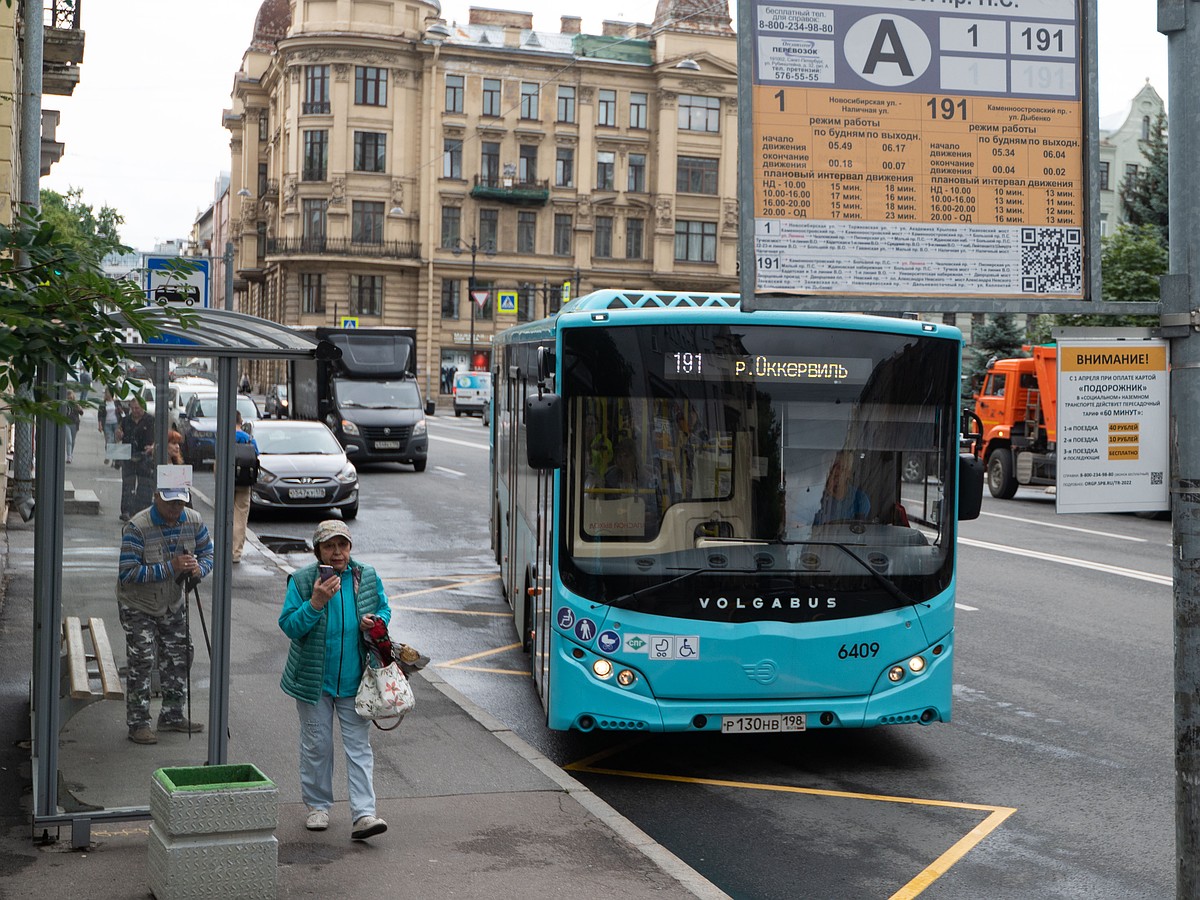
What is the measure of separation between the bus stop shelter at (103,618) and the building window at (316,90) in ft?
235

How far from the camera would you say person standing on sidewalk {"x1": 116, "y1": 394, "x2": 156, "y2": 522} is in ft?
23.3

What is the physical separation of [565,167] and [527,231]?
4159 millimetres

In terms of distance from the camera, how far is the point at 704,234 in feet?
264

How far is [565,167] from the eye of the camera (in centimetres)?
7931

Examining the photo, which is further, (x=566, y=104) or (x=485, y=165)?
(x=566, y=104)

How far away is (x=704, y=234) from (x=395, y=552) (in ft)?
205

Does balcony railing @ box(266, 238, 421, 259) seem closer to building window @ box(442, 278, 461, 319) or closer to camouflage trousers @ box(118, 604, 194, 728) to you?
building window @ box(442, 278, 461, 319)

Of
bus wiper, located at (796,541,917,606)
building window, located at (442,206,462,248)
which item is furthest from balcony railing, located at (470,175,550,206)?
bus wiper, located at (796,541,917,606)

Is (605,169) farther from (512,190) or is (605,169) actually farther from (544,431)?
(544,431)

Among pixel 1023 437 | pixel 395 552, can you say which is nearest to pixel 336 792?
pixel 395 552

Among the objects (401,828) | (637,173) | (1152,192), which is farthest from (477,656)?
(637,173)

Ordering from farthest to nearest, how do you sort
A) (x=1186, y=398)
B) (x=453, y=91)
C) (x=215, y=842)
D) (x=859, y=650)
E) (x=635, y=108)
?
(x=635, y=108) → (x=453, y=91) → (x=859, y=650) → (x=215, y=842) → (x=1186, y=398)

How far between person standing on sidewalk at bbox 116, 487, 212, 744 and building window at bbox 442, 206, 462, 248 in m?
71.3

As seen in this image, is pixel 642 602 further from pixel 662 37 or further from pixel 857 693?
pixel 662 37
